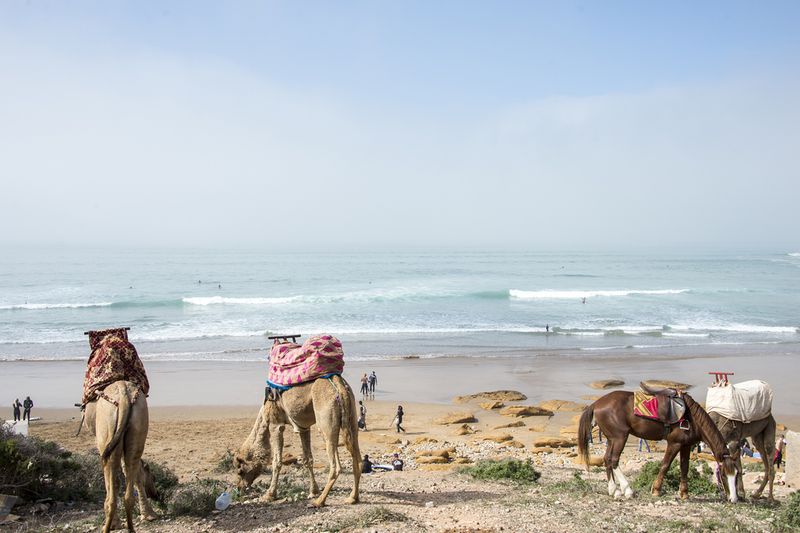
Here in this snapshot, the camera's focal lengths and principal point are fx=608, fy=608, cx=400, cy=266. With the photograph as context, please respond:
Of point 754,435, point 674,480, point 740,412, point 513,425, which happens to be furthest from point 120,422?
point 513,425

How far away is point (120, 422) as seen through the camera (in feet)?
24.3

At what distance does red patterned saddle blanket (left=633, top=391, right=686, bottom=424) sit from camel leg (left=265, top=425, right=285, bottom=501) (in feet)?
18.9

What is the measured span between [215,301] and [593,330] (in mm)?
35866

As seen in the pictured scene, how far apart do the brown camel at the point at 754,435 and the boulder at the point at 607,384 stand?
16162mm

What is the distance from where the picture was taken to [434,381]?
93.0ft

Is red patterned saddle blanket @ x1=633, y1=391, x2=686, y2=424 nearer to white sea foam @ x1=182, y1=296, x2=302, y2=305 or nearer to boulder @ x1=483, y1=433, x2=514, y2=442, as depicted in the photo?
boulder @ x1=483, y1=433, x2=514, y2=442

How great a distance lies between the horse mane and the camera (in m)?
9.53

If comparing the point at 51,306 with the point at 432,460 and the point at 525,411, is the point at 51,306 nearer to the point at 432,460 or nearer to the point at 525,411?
the point at 525,411

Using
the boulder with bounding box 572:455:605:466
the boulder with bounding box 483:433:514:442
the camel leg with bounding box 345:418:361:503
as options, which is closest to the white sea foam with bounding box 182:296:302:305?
the boulder with bounding box 483:433:514:442

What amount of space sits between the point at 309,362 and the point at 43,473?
4806mm

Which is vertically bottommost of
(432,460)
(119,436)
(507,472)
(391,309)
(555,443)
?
(391,309)

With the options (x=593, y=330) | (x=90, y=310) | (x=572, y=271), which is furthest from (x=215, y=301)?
(x=572, y=271)

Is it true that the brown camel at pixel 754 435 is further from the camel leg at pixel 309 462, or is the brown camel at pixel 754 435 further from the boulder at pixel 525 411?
the boulder at pixel 525 411

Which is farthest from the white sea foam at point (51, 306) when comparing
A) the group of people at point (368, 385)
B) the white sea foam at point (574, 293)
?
the white sea foam at point (574, 293)
